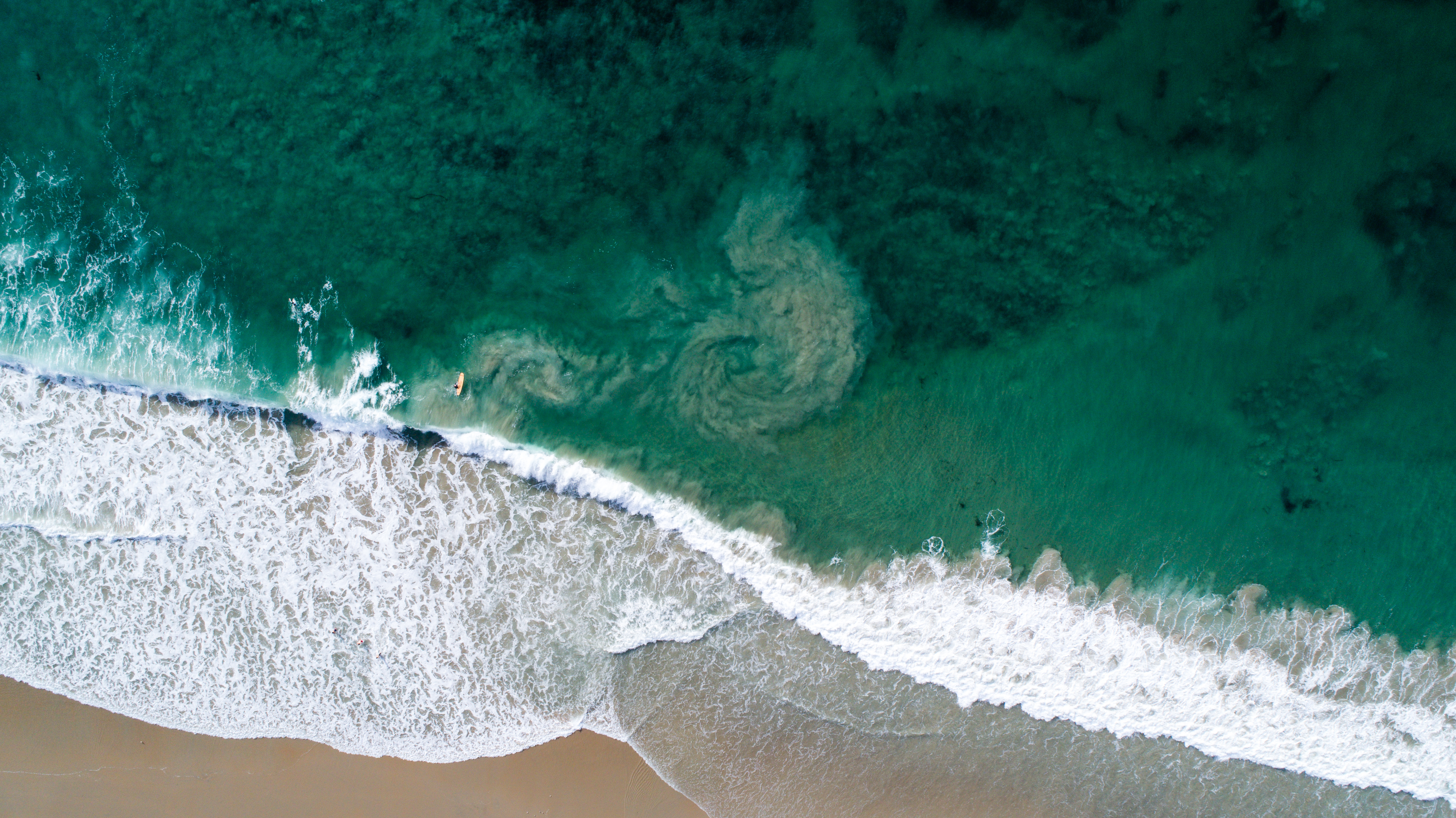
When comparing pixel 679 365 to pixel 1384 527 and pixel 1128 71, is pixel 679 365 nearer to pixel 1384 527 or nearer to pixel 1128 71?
pixel 1128 71

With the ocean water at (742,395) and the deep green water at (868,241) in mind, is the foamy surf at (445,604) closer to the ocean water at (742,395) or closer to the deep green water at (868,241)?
the ocean water at (742,395)

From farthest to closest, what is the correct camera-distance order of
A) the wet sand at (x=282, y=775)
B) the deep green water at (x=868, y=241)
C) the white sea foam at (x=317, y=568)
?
the wet sand at (x=282, y=775)
the white sea foam at (x=317, y=568)
the deep green water at (x=868, y=241)

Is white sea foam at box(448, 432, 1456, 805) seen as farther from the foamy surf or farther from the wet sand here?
the wet sand

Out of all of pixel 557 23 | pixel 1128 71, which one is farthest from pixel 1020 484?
pixel 557 23

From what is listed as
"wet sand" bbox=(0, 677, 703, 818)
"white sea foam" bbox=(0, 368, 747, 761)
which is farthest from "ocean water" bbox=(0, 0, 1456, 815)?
"wet sand" bbox=(0, 677, 703, 818)

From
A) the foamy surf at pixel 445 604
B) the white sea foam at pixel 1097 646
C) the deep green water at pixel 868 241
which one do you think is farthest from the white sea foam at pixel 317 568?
the deep green water at pixel 868 241
